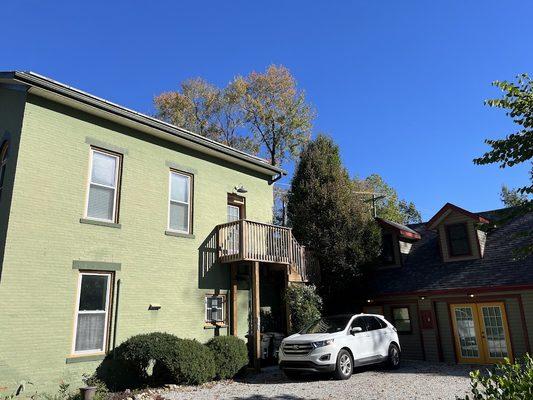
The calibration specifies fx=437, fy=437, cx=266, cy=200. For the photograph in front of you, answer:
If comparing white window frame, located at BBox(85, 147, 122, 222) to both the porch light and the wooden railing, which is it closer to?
the wooden railing

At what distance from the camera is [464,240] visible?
58.2 ft

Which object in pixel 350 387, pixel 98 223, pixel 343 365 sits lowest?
pixel 350 387

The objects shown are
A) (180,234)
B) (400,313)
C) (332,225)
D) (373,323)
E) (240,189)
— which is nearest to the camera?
(373,323)

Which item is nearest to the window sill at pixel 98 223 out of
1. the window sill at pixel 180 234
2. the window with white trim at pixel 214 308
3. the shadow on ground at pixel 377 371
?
the window sill at pixel 180 234

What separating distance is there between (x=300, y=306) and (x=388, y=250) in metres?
6.27

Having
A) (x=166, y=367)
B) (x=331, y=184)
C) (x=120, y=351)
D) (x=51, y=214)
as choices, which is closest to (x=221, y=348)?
(x=166, y=367)

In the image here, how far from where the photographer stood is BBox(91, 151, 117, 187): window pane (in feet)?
41.6

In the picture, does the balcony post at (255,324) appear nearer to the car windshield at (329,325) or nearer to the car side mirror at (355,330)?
the car windshield at (329,325)

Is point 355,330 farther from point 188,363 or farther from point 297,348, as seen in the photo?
point 188,363

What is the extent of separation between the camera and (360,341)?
42.0 ft

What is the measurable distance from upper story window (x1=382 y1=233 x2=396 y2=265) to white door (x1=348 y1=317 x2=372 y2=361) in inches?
273

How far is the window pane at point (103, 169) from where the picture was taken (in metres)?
12.7

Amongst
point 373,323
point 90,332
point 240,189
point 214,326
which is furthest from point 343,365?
point 240,189

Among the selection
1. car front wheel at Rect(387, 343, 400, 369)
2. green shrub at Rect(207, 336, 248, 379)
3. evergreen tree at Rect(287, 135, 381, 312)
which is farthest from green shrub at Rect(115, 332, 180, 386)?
evergreen tree at Rect(287, 135, 381, 312)
